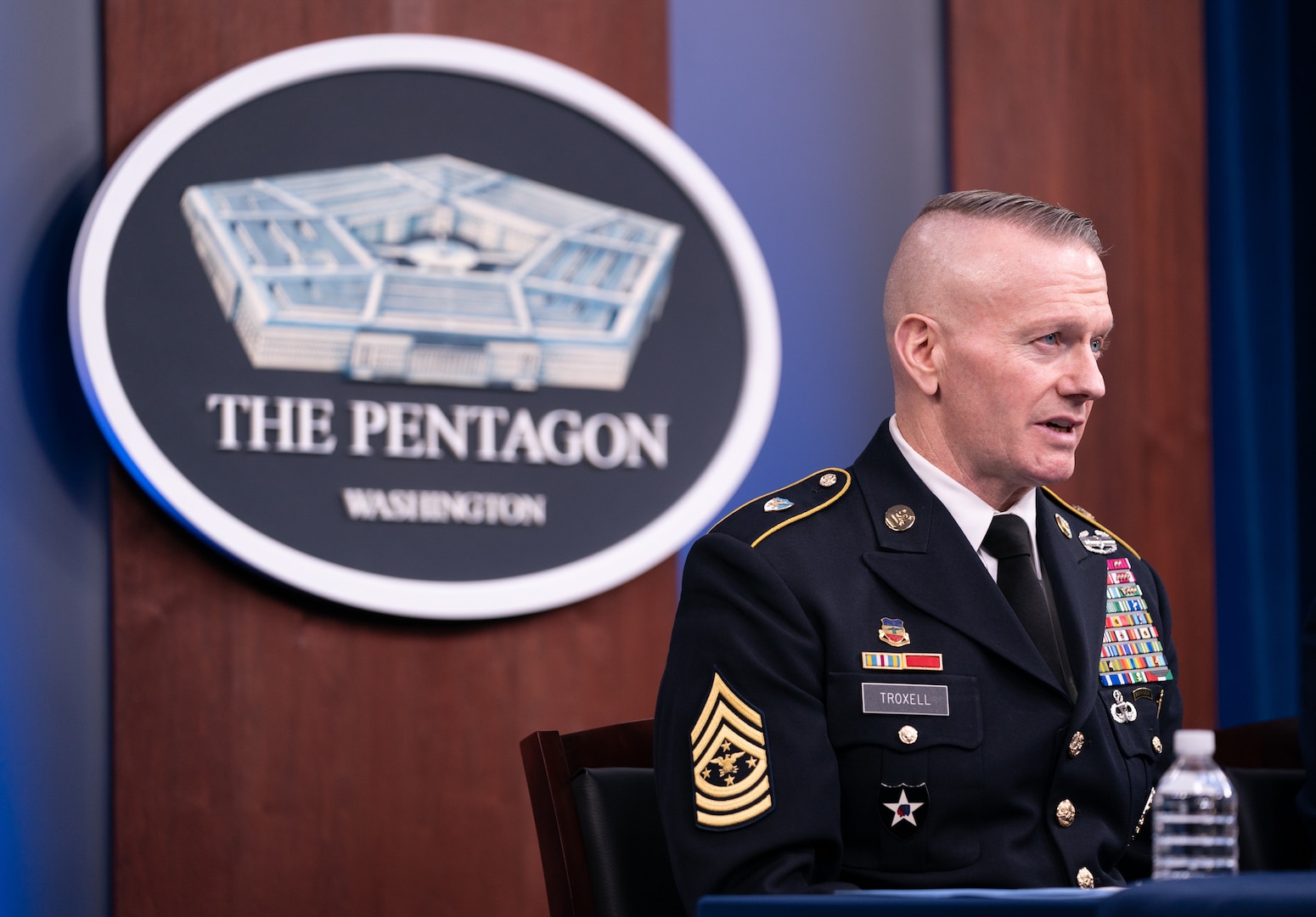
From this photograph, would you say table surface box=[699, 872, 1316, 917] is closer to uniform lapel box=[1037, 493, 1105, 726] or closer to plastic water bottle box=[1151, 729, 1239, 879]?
plastic water bottle box=[1151, 729, 1239, 879]

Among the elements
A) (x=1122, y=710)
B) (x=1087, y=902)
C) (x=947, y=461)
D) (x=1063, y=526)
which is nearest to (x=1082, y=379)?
(x=947, y=461)

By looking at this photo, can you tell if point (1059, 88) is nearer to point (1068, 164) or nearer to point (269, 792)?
point (1068, 164)

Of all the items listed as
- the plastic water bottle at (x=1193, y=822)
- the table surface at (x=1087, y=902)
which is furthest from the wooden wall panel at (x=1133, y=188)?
the table surface at (x=1087, y=902)

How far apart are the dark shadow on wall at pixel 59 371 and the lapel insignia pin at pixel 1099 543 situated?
1393 millimetres

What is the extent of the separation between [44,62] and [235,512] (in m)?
0.72

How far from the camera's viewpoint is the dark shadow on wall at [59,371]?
2.26 m

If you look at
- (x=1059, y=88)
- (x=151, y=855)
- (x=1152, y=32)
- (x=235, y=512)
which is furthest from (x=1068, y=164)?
(x=151, y=855)

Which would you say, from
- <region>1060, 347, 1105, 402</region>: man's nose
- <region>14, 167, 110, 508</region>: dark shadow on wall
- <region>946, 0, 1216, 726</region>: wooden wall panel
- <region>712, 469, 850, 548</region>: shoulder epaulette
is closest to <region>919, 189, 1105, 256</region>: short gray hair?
<region>1060, 347, 1105, 402</region>: man's nose

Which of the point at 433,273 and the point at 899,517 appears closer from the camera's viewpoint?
the point at 899,517

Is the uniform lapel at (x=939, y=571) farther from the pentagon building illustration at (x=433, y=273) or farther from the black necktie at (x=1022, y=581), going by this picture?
the pentagon building illustration at (x=433, y=273)

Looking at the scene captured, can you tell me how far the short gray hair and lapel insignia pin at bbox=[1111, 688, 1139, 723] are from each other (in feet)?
1.72

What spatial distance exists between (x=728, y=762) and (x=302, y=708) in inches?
39.9

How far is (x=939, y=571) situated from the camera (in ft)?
5.93

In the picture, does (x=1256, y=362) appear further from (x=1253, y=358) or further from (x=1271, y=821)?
(x=1271, y=821)
